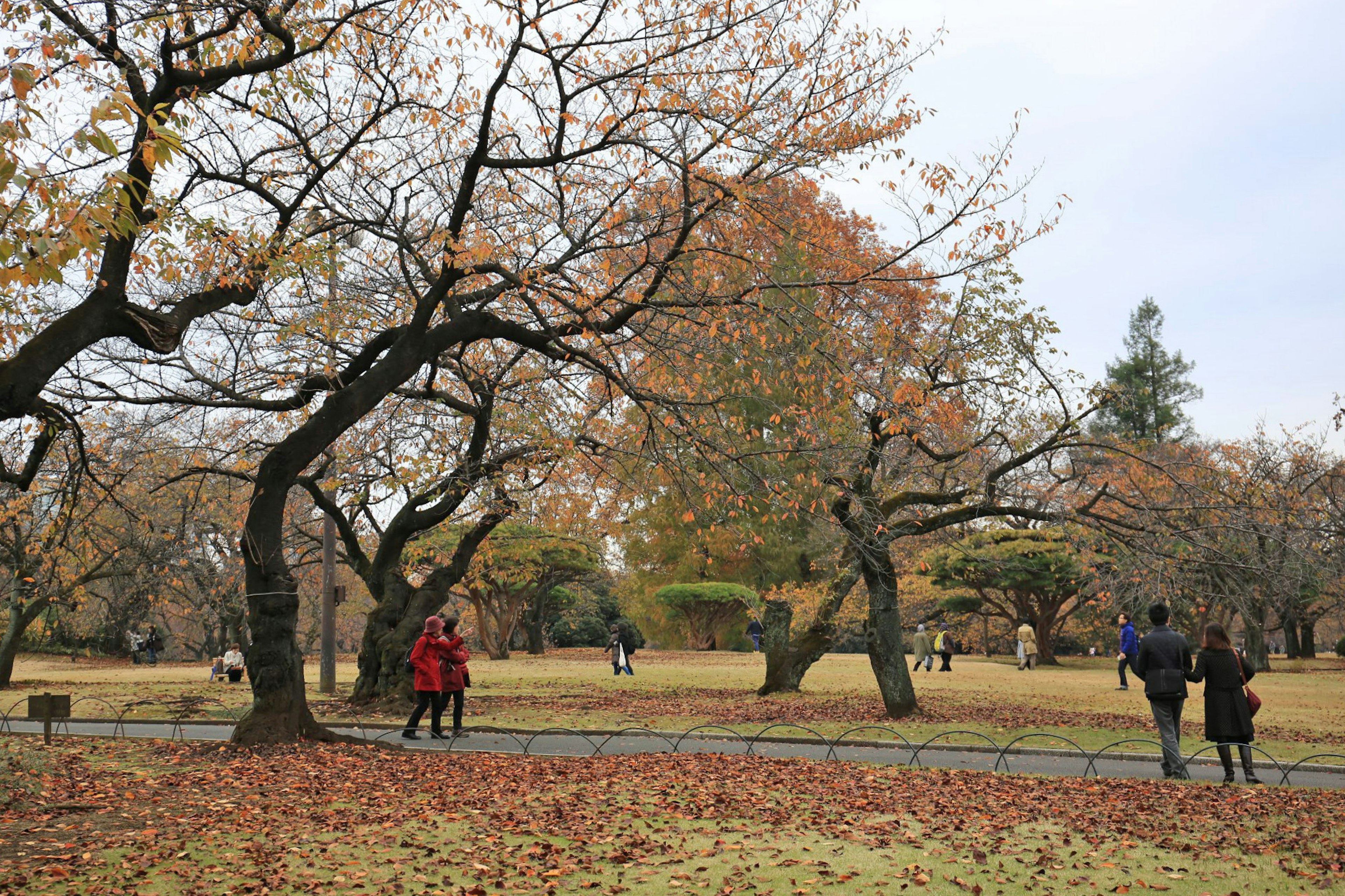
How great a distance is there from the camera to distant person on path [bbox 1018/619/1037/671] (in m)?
33.9

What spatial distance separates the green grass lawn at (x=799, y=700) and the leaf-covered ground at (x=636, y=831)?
4.44 meters

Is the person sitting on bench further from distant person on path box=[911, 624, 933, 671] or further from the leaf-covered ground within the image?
distant person on path box=[911, 624, 933, 671]

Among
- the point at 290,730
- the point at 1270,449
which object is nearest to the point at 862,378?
the point at 290,730

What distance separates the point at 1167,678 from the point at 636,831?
601 cm

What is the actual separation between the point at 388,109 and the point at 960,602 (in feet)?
105

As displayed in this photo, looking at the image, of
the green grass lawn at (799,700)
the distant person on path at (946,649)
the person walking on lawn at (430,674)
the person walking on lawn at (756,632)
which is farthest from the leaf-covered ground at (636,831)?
the person walking on lawn at (756,632)

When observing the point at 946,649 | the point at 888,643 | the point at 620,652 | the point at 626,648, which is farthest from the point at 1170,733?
the point at 946,649

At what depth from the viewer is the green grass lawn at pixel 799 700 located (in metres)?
14.9

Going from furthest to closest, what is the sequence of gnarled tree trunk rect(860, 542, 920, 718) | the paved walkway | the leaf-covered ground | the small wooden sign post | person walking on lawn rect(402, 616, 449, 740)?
gnarled tree trunk rect(860, 542, 920, 718), person walking on lawn rect(402, 616, 449, 740), the small wooden sign post, the paved walkway, the leaf-covered ground

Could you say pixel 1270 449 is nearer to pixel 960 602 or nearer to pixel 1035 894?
pixel 960 602

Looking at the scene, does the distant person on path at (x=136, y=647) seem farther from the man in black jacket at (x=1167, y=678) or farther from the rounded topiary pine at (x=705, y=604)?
the man in black jacket at (x=1167, y=678)

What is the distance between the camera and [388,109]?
1140cm

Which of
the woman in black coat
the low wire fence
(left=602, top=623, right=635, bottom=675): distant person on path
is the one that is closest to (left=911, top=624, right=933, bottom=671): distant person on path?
(left=602, top=623, right=635, bottom=675): distant person on path

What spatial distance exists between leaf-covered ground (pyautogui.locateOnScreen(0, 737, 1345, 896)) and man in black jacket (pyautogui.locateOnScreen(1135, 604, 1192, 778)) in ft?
2.43
